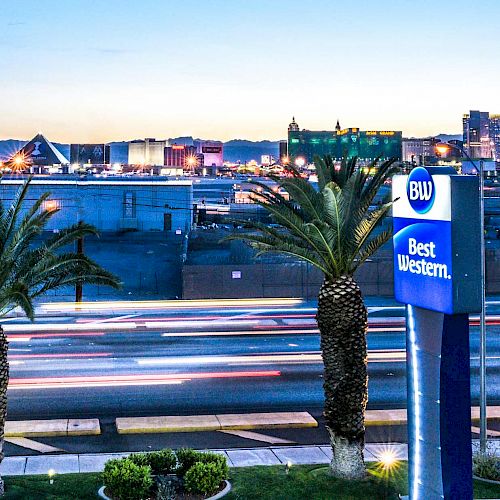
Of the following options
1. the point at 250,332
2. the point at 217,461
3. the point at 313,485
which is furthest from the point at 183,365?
the point at 313,485

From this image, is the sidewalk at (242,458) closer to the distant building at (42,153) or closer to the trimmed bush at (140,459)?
the trimmed bush at (140,459)

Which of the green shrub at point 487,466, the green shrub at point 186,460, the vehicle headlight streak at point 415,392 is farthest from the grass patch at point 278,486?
the vehicle headlight streak at point 415,392

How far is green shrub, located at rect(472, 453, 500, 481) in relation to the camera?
19.8 m

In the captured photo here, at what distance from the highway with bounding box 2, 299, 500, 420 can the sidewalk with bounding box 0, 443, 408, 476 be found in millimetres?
4386

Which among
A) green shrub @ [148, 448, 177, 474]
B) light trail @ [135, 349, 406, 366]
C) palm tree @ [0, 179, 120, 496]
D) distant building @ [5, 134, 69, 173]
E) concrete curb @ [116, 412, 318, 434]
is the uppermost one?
distant building @ [5, 134, 69, 173]

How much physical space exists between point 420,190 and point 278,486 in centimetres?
769

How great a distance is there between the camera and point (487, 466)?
19.9 metres

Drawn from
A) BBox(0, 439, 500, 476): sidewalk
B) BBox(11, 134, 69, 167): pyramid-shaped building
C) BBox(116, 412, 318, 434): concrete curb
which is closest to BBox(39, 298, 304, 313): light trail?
BBox(116, 412, 318, 434): concrete curb

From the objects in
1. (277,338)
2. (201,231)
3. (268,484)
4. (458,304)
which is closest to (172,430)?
(268,484)

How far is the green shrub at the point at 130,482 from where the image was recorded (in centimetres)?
1725

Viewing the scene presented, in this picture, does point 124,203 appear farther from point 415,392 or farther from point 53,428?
point 415,392

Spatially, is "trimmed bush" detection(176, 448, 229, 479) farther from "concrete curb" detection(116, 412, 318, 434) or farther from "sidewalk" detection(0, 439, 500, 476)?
"concrete curb" detection(116, 412, 318, 434)

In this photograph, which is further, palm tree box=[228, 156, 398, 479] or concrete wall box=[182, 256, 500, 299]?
concrete wall box=[182, 256, 500, 299]

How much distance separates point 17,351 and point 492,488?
75.6 feet
